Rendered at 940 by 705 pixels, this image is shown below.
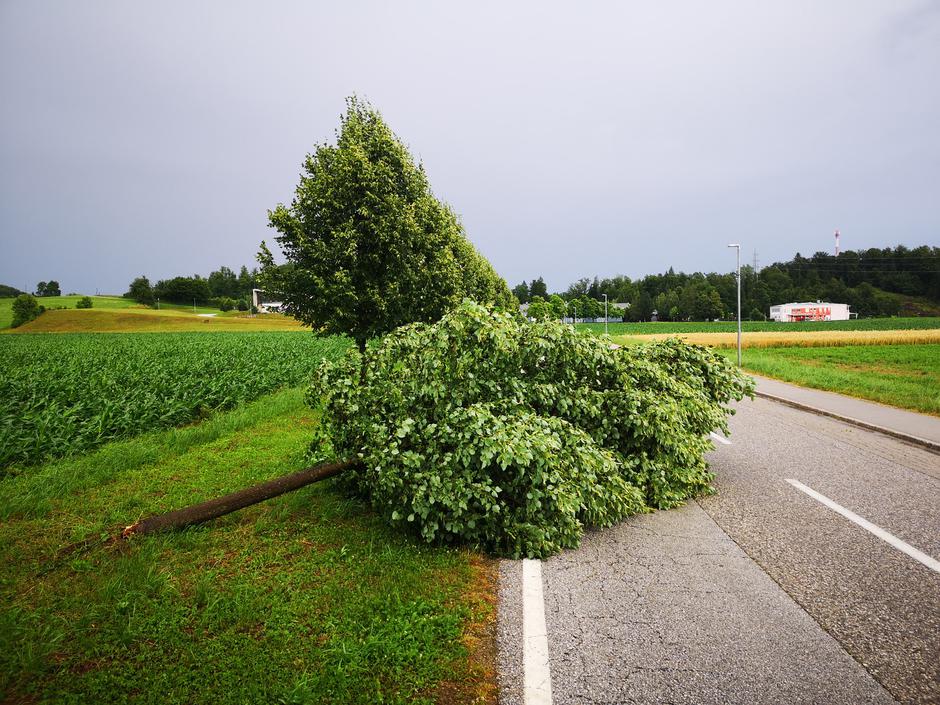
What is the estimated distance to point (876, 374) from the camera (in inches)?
755

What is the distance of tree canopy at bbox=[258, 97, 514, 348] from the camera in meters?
10.8

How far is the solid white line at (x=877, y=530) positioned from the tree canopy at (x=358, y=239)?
8.66 meters

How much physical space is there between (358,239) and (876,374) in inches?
835

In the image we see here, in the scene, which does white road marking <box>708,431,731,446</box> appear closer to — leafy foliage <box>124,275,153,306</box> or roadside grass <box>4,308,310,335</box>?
roadside grass <box>4,308,310,335</box>

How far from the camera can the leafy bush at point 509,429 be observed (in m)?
4.23

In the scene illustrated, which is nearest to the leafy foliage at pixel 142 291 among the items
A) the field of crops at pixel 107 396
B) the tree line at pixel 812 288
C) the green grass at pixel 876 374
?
the tree line at pixel 812 288

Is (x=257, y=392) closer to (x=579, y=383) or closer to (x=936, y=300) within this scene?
(x=579, y=383)

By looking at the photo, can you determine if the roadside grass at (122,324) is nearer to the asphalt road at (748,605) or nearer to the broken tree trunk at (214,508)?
the broken tree trunk at (214,508)

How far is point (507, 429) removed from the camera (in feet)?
14.2

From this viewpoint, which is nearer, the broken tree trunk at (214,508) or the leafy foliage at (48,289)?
the broken tree trunk at (214,508)

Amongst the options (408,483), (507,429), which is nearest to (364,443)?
(408,483)

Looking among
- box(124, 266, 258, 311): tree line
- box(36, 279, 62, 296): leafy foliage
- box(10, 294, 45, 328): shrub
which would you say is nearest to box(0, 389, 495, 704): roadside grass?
box(10, 294, 45, 328): shrub

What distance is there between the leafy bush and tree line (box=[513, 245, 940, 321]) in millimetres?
98067

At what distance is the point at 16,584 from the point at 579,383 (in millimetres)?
5487
